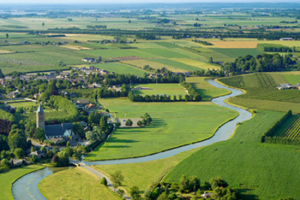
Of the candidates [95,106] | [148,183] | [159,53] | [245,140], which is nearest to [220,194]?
[148,183]

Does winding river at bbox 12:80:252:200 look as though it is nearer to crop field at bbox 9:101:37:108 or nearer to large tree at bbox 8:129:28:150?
large tree at bbox 8:129:28:150

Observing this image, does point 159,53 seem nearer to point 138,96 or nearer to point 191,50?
point 191,50

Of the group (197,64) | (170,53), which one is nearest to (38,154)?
(197,64)

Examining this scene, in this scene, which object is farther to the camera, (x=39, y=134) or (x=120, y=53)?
(x=120, y=53)

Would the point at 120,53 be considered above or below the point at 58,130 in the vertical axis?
above

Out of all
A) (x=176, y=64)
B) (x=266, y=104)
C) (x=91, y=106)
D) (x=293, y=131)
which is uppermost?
(x=176, y=64)

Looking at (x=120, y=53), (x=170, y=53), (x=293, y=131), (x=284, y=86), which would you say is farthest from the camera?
(x=170, y=53)

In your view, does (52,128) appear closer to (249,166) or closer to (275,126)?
(249,166)

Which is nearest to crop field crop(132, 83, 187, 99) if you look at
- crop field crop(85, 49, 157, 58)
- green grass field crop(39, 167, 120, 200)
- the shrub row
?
the shrub row
